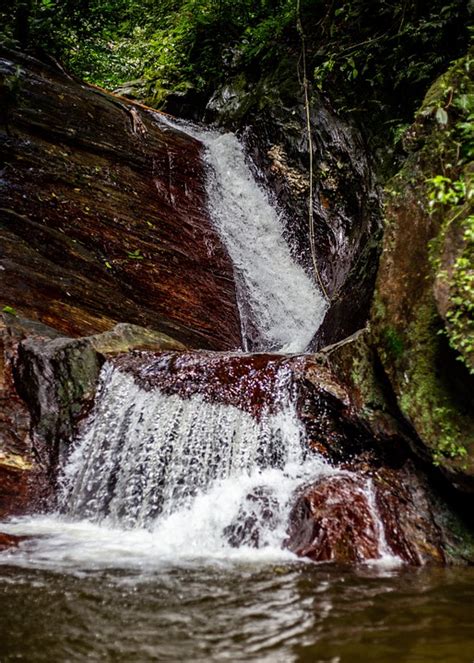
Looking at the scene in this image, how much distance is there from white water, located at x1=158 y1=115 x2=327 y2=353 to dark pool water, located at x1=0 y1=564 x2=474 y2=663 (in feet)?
18.0

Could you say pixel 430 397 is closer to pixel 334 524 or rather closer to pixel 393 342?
pixel 393 342

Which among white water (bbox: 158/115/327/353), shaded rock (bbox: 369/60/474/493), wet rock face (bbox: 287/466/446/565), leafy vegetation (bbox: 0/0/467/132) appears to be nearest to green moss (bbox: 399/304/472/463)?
shaded rock (bbox: 369/60/474/493)

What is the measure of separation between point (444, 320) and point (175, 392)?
9.36 feet

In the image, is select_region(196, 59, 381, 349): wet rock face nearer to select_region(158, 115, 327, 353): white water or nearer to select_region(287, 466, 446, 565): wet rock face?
select_region(158, 115, 327, 353): white water

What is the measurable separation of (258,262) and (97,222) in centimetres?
291

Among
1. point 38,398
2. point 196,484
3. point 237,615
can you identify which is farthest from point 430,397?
point 38,398

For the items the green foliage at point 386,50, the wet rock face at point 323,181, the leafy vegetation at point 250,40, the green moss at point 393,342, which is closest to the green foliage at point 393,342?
the green moss at point 393,342

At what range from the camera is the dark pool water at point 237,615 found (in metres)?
2.54

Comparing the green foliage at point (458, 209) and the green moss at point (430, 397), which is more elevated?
the green foliage at point (458, 209)

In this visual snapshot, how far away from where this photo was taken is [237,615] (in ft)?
9.80

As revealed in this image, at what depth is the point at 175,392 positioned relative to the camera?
20.1ft

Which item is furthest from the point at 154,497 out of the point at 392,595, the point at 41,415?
the point at 392,595

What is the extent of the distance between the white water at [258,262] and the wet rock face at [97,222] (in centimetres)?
30

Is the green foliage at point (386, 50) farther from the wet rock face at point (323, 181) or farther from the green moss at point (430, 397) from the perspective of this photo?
the green moss at point (430, 397)
